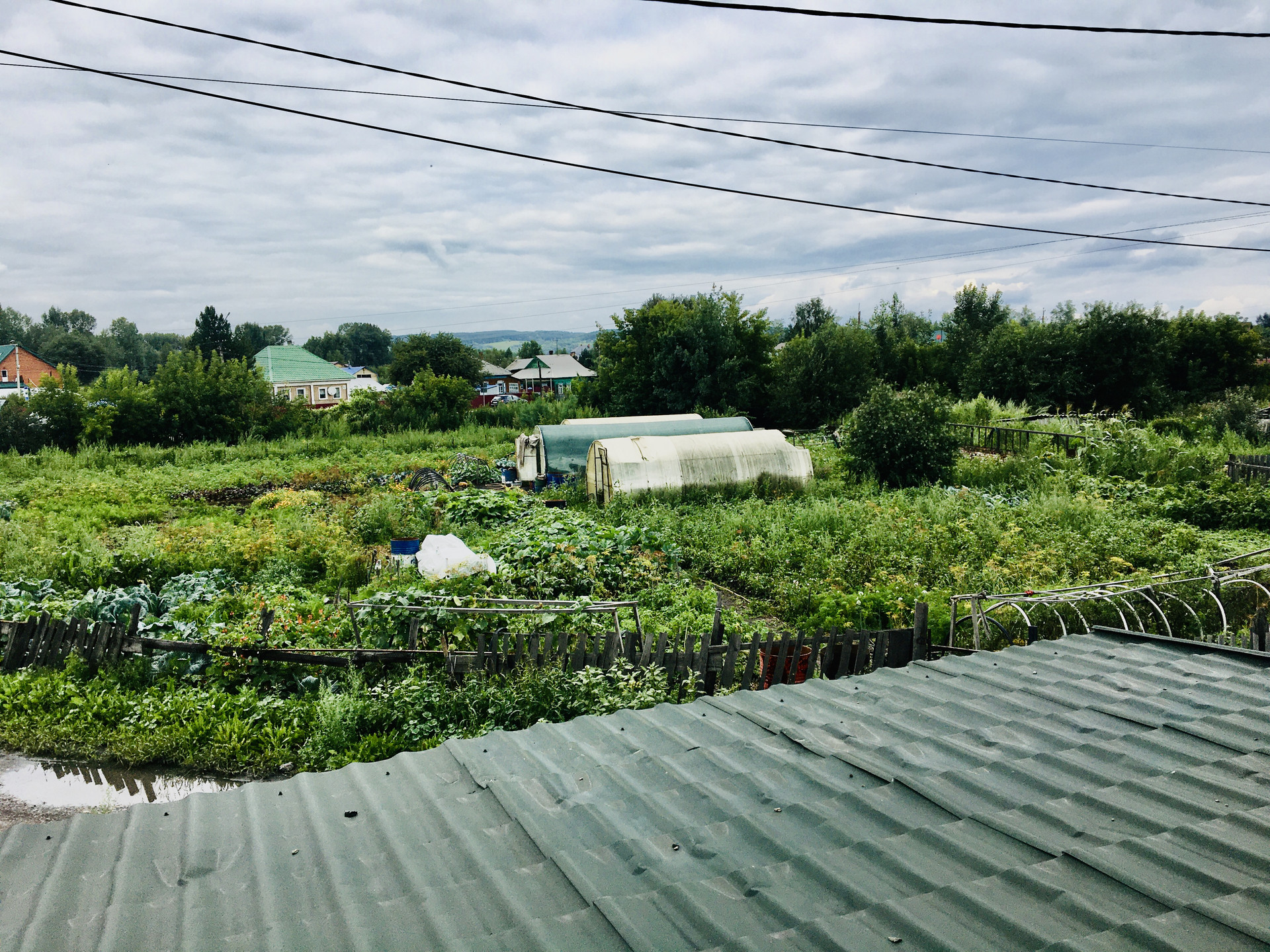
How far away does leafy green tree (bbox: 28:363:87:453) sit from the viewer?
85.7 feet

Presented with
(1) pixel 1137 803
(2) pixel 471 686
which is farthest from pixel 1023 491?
(1) pixel 1137 803

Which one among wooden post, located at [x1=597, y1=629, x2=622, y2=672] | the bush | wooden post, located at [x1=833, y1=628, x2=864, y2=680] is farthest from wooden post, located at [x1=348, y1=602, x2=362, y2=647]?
the bush

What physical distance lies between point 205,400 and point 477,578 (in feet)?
84.7

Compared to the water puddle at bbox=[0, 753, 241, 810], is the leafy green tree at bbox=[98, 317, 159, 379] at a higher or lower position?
higher

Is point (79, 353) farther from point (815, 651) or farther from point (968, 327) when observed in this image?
point (815, 651)

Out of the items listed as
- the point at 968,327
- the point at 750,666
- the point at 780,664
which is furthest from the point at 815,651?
the point at 968,327

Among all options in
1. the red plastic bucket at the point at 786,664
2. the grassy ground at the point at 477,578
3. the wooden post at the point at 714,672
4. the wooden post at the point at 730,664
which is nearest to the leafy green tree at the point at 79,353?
the grassy ground at the point at 477,578

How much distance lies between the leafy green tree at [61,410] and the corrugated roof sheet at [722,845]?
29545 millimetres

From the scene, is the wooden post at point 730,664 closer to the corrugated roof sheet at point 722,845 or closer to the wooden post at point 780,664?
the wooden post at point 780,664

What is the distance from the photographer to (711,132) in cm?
779

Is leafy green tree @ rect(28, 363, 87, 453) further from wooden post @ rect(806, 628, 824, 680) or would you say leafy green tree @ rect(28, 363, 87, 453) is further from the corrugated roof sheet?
the corrugated roof sheet

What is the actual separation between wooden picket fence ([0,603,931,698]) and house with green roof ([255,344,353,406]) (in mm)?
64049

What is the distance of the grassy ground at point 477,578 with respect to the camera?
6469mm

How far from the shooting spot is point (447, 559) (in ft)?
33.0
